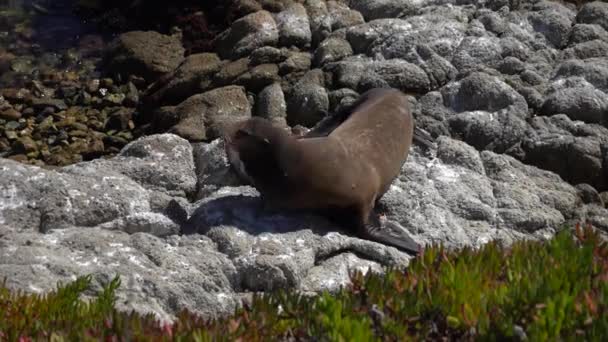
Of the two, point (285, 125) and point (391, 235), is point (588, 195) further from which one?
point (285, 125)

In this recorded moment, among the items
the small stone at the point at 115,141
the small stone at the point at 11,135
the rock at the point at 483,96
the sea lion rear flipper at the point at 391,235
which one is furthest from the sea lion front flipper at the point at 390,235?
the small stone at the point at 11,135

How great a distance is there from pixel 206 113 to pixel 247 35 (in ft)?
4.78

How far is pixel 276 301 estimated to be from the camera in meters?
4.22

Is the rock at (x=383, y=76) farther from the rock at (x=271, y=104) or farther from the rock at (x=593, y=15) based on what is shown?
the rock at (x=593, y=15)

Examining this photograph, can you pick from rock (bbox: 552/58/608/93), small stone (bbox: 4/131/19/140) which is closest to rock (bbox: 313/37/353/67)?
rock (bbox: 552/58/608/93)

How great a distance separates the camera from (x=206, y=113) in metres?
9.25

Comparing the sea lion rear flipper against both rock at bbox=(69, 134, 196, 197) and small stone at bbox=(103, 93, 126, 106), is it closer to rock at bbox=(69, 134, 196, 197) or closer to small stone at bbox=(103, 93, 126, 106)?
rock at bbox=(69, 134, 196, 197)

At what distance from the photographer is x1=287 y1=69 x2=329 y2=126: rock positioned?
8.98 m

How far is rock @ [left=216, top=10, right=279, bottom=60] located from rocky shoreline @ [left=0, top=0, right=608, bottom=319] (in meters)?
0.02

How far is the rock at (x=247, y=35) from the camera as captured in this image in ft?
33.3

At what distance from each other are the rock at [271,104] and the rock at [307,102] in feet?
0.23

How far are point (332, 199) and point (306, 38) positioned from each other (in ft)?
12.2

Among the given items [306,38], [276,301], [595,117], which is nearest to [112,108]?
[306,38]

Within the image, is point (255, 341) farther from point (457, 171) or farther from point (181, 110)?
point (181, 110)
